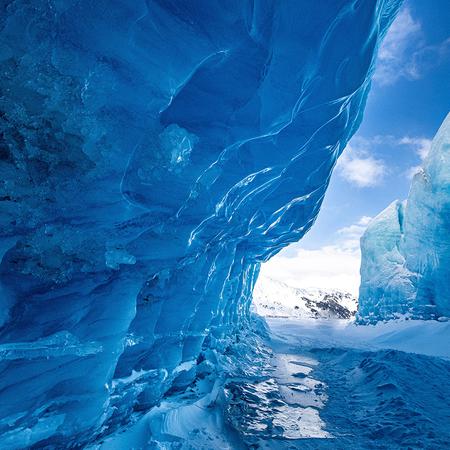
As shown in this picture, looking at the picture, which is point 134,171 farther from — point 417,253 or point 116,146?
point 417,253

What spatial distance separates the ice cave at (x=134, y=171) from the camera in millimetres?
1877

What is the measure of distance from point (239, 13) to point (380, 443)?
517cm

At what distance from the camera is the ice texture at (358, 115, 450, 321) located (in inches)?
531

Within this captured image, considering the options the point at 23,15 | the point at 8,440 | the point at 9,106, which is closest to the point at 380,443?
the point at 8,440

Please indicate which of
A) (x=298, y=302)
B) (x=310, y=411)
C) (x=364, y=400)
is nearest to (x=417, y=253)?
(x=364, y=400)

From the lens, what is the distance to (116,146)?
89.0 inches

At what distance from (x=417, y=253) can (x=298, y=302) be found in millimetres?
34367

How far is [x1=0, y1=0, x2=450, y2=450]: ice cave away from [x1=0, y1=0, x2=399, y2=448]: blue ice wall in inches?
0.5

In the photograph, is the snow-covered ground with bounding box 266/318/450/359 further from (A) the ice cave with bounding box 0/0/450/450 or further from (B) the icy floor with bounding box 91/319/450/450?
(A) the ice cave with bounding box 0/0/450/450

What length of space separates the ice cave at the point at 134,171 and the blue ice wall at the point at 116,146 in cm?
1

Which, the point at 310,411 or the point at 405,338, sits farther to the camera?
the point at 405,338

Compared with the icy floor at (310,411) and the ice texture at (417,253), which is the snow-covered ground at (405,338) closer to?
the ice texture at (417,253)

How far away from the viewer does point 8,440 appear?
7.13 ft

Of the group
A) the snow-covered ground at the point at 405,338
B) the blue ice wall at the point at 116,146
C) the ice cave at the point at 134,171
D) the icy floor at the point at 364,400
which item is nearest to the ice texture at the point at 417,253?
the snow-covered ground at the point at 405,338
